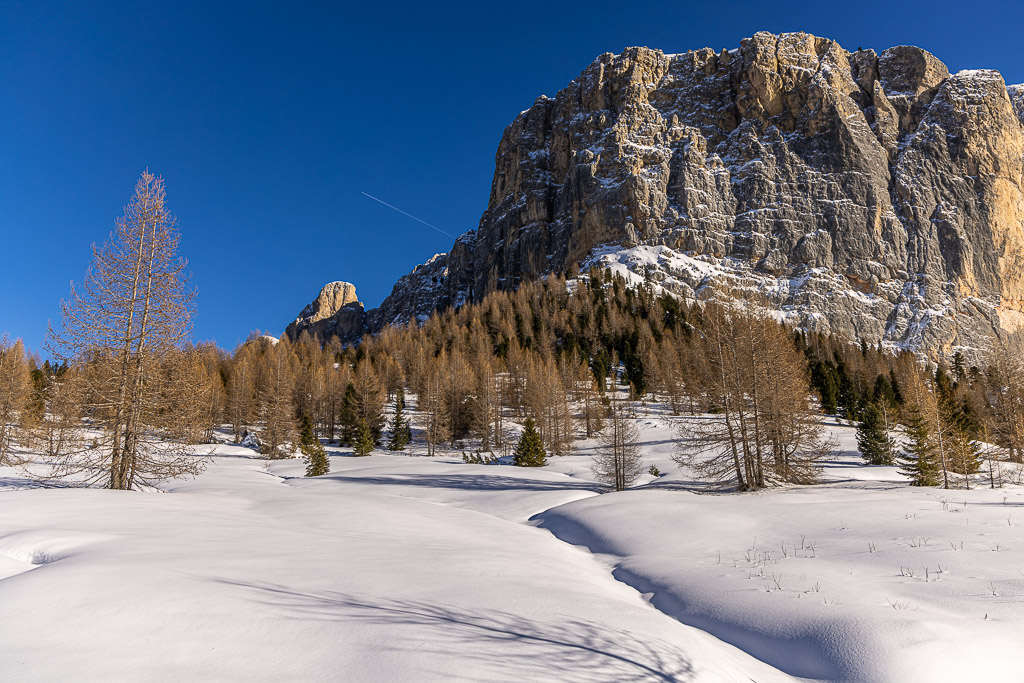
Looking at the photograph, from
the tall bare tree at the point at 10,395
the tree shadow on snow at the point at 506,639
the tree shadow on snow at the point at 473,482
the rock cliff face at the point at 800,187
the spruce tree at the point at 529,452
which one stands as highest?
the rock cliff face at the point at 800,187

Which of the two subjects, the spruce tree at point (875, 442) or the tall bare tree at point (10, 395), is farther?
the spruce tree at point (875, 442)

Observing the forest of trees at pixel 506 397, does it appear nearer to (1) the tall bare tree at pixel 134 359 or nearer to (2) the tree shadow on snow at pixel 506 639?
(1) the tall bare tree at pixel 134 359

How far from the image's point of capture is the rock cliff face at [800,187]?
5212 inches

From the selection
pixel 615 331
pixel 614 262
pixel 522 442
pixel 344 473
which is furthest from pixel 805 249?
pixel 344 473

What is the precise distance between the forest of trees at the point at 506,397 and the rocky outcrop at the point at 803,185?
50.0m

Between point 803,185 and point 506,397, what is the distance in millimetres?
130768

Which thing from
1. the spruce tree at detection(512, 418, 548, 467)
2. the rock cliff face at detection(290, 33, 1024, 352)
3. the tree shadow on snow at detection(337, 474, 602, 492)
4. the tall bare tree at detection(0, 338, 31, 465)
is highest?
the rock cliff face at detection(290, 33, 1024, 352)

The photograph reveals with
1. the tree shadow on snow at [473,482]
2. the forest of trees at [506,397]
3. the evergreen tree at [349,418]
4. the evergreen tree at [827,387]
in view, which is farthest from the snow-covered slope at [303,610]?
the evergreen tree at [827,387]

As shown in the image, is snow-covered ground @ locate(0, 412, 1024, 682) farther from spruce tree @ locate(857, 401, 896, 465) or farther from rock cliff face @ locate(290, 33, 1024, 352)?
rock cliff face @ locate(290, 33, 1024, 352)

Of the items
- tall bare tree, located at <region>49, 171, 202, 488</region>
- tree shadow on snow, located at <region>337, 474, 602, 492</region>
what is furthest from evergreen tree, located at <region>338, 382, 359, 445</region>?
tall bare tree, located at <region>49, 171, 202, 488</region>

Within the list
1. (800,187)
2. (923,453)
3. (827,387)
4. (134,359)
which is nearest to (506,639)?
(134,359)

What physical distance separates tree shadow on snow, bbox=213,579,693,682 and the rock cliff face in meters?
132

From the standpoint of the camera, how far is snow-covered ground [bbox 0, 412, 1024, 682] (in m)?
3.89

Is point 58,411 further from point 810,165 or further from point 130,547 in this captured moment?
point 810,165
